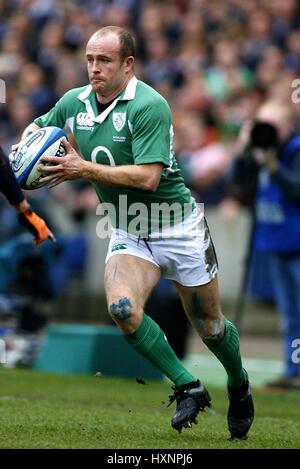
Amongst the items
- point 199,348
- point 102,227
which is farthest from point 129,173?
point 199,348

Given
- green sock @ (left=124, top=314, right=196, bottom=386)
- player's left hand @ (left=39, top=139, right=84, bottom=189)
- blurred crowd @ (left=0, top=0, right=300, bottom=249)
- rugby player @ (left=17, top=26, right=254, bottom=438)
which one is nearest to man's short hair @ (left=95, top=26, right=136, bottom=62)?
rugby player @ (left=17, top=26, right=254, bottom=438)

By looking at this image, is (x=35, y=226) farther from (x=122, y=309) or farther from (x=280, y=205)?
(x=280, y=205)

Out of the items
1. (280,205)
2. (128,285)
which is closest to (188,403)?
(128,285)

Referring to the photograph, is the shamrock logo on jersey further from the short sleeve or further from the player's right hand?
the player's right hand

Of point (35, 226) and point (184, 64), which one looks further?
point (184, 64)

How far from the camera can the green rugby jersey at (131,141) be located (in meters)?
7.42

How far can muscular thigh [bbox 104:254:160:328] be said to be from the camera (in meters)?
7.32

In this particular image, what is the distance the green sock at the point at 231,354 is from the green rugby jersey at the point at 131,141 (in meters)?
0.79

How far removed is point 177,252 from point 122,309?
2.06 feet

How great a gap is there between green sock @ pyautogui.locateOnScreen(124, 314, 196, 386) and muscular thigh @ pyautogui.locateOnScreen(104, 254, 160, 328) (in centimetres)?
10

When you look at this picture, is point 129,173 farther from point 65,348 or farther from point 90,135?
point 65,348

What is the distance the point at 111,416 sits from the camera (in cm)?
881
